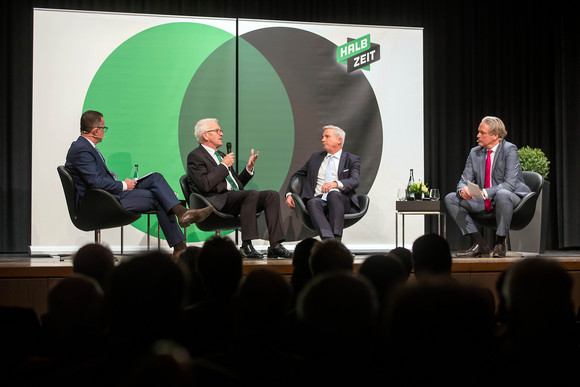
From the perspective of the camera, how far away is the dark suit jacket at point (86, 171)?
13.4 feet

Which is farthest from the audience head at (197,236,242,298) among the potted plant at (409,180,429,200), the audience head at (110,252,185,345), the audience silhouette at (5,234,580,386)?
the potted plant at (409,180,429,200)

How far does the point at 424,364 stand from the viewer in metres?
0.68

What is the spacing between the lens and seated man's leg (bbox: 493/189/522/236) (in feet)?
14.4

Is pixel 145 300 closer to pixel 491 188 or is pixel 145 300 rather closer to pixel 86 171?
pixel 86 171

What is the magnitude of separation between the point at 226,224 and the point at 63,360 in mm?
3593

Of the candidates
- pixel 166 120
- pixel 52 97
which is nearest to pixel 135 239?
pixel 166 120

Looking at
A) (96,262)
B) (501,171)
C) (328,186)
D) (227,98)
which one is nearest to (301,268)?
(96,262)

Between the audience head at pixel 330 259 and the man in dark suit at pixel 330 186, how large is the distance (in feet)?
9.78

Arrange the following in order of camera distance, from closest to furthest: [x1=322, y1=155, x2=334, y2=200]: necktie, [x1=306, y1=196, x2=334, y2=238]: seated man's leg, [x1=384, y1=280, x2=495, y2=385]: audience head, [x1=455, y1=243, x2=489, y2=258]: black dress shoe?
[x1=384, y1=280, x2=495, y2=385]: audience head, [x1=306, y1=196, x2=334, y2=238]: seated man's leg, [x1=455, y1=243, x2=489, y2=258]: black dress shoe, [x1=322, y1=155, x2=334, y2=200]: necktie

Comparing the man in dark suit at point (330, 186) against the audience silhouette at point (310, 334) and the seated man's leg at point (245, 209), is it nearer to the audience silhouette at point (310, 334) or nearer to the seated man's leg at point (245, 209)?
the seated man's leg at point (245, 209)

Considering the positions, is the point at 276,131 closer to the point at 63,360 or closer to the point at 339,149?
the point at 339,149

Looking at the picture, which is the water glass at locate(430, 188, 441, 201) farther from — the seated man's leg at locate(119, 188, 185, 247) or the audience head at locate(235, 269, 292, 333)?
the audience head at locate(235, 269, 292, 333)

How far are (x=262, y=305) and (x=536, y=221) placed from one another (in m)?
5.08

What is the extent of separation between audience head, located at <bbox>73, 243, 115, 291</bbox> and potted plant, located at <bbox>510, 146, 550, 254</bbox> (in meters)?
4.78
